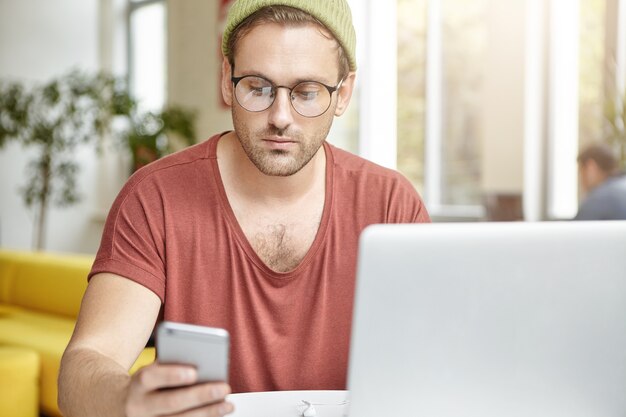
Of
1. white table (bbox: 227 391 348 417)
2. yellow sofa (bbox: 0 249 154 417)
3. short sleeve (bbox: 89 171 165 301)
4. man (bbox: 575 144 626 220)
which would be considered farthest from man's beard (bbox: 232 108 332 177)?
man (bbox: 575 144 626 220)

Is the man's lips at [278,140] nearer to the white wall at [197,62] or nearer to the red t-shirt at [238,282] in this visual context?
the red t-shirt at [238,282]

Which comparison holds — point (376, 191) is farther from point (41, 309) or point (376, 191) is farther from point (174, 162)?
point (41, 309)

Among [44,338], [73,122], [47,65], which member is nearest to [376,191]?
[44,338]

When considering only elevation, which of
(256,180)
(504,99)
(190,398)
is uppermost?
(504,99)

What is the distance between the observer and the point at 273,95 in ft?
5.01

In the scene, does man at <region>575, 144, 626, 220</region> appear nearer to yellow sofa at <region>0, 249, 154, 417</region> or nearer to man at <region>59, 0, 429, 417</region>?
yellow sofa at <region>0, 249, 154, 417</region>

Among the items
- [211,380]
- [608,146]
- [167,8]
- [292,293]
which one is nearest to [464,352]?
[211,380]

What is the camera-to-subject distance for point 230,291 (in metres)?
1.59

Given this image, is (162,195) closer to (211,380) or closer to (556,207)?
(211,380)

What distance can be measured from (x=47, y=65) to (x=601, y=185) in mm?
6253

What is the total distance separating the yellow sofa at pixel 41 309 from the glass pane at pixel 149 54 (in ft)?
12.0

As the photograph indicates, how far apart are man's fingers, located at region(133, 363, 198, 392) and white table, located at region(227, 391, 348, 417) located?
1.05ft

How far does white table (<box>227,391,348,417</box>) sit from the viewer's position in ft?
3.97

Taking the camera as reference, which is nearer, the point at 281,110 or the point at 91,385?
the point at 91,385
